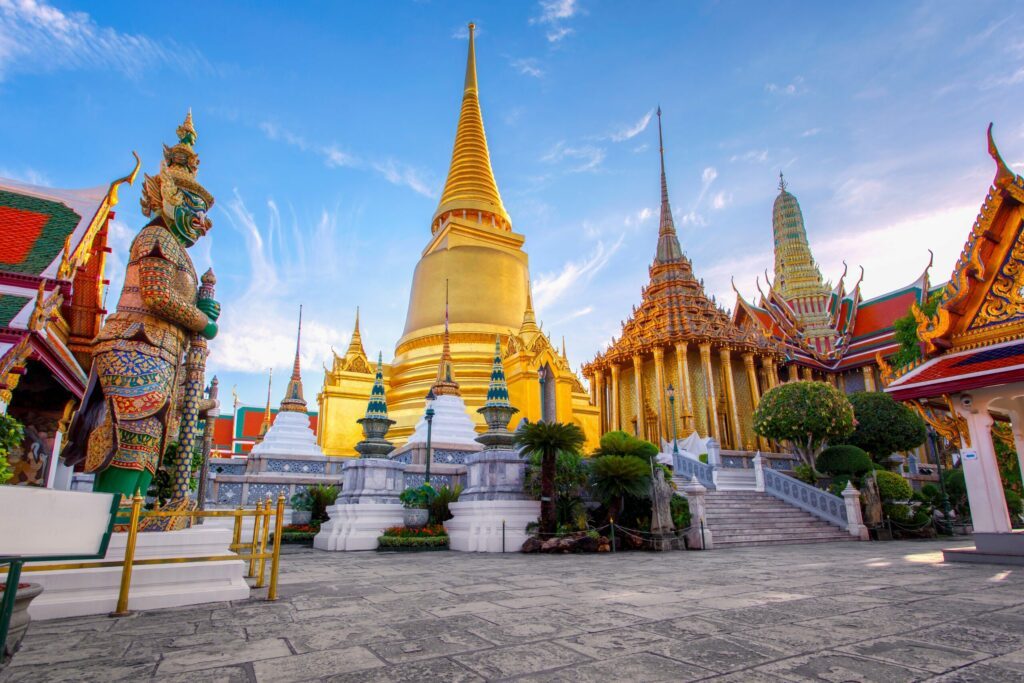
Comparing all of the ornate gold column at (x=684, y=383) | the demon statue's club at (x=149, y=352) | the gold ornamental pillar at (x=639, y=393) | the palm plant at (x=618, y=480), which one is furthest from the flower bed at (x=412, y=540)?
the gold ornamental pillar at (x=639, y=393)

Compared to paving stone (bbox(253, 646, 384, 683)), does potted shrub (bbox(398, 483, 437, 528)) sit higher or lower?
higher

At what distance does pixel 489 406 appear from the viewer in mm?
12109

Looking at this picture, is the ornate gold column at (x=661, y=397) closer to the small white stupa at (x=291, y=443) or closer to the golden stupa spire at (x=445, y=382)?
the golden stupa spire at (x=445, y=382)

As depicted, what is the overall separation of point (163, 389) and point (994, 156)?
10.9m

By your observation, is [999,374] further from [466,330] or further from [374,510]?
[466,330]

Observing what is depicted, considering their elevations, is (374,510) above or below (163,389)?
below

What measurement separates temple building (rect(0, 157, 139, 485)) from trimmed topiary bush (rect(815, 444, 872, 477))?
693 inches

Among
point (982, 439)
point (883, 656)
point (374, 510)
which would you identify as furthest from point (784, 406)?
point (883, 656)

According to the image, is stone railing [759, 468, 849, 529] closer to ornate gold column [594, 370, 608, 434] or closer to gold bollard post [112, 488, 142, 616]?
gold bollard post [112, 488, 142, 616]

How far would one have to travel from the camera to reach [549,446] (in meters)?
10.5

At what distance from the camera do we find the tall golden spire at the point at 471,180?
28.1 metres

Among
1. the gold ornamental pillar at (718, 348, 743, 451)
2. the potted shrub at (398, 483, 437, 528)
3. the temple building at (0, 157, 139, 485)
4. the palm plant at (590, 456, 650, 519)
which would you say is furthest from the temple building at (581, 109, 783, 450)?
the temple building at (0, 157, 139, 485)

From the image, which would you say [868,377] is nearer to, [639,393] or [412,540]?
[639,393]

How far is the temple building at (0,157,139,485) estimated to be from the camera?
219 inches
